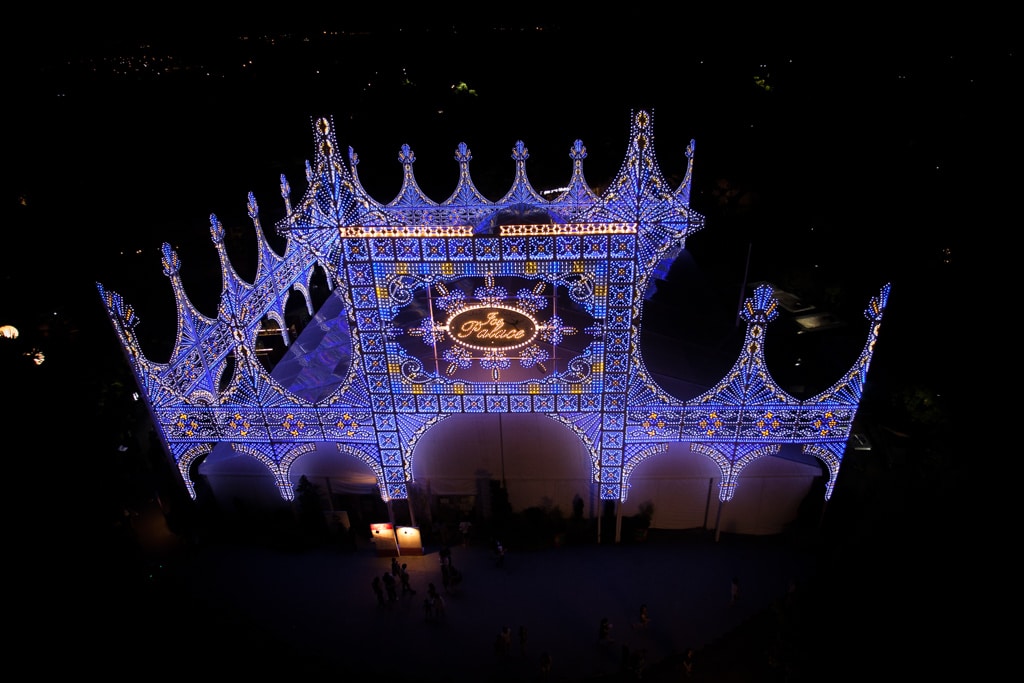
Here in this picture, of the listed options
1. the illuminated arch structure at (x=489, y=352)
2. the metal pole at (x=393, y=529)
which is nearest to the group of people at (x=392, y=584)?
the metal pole at (x=393, y=529)

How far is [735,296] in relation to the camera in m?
25.0

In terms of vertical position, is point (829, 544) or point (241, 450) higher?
point (241, 450)

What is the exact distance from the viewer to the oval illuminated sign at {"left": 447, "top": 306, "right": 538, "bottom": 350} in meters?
12.9

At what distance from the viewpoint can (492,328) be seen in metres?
13.0

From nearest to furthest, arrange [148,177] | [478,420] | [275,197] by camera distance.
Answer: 1. [478,420]
2. [148,177]
3. [275,197]

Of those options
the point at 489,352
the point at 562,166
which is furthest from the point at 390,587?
the point at 562,166

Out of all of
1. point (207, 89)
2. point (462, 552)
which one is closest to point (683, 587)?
point (462, 552)

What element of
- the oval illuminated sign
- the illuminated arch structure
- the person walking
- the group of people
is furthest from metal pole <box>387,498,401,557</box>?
the oval illuminated sign

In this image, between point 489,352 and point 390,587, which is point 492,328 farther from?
point 390,587

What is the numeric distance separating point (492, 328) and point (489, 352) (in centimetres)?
52

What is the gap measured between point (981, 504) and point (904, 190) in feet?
46.4

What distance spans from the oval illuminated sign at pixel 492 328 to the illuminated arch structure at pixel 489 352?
3cm

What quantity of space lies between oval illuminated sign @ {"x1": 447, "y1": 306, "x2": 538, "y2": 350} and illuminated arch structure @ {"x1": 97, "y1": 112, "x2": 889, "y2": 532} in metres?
0.03

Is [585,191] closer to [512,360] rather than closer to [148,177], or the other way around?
[512,360]
